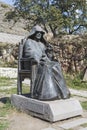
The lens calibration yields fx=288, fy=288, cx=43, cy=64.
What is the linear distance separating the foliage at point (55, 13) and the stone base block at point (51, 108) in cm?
1351

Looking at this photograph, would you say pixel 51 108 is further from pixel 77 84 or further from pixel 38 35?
pixel 77 84

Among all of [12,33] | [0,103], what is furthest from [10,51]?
[0,103]

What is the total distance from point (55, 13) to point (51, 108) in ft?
46.2

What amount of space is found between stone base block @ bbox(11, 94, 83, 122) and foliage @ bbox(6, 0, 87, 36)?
1351 cm

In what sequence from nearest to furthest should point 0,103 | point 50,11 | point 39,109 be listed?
point 39,109 → point 0,103 → point 50,11

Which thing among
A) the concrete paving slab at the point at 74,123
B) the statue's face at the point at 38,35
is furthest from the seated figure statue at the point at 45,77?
the concrete paving slab at the point at 74,123

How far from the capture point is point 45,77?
493 cm

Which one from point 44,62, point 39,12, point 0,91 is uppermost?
point 39,12

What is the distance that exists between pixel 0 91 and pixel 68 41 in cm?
562

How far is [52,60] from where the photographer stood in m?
5.34

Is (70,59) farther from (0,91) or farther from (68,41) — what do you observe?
(0,91)

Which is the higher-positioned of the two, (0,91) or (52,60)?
(52,60)

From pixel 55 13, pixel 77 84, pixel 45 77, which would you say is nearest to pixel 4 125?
pixel 45 77

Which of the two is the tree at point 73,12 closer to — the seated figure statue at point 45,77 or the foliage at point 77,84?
the foliage at point 77,84
